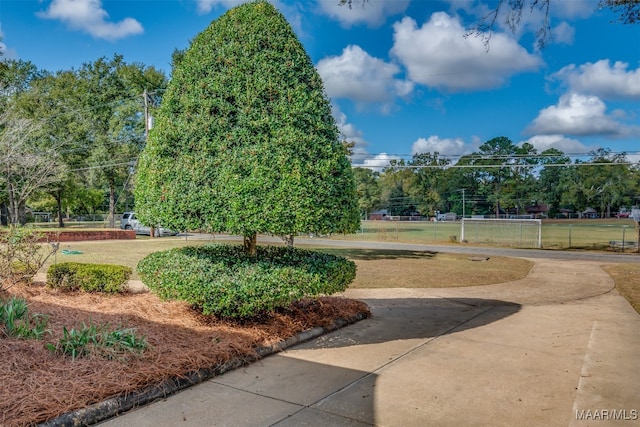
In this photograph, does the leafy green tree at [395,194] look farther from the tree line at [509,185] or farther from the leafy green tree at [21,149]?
the leafy green tree at [21,149]

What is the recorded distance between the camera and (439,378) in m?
4.11

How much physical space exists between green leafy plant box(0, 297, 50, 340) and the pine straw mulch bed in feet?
0.36

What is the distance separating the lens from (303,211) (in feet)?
15.2

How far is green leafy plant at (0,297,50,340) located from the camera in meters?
4.35

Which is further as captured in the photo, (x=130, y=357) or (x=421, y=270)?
(x=421, y=270)

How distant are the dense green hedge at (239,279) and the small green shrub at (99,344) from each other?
84cm

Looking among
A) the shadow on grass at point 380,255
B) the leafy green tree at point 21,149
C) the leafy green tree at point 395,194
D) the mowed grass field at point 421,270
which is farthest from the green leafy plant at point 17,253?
the leafy green tree at point 395,194

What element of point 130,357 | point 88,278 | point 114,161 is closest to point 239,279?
point 130,357

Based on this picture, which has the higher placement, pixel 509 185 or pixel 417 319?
pixel 509 185

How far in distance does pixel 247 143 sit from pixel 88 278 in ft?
14.9

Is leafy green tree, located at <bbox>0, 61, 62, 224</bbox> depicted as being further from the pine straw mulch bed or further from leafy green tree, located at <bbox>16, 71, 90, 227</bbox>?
the pine straw mulch bed

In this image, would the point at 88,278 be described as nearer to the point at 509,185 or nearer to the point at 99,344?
the point at 99,344

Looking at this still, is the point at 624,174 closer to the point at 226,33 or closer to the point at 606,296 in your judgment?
the point at 606,296

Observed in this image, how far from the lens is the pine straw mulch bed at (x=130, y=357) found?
319 cm
